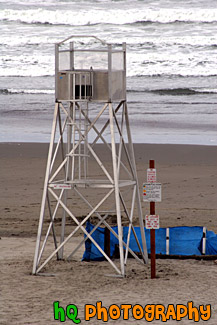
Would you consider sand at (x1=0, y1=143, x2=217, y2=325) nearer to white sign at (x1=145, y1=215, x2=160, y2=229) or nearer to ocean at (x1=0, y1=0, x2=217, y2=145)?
white sign at (x1=145, y1=215, x2=160, y2=229)

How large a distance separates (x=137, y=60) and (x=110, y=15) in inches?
430

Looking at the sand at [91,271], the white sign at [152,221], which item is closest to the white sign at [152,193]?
the white sign at [152,221]

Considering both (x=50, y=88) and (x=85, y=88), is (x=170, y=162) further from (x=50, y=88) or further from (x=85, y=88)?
(x=50, y=88)

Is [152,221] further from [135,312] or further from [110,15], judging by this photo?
[110,15]

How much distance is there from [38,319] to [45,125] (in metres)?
22.3

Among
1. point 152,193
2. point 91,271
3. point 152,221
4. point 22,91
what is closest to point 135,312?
point 152,221

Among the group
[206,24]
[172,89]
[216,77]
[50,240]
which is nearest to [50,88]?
[172,89]

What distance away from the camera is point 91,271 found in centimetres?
1109

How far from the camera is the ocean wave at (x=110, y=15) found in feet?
197

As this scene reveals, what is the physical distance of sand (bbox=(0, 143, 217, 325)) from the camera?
9.28 metres

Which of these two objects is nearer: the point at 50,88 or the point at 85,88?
the point at 85,88

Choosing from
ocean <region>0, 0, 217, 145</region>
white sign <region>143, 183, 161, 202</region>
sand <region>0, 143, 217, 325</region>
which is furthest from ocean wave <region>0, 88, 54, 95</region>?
→ white sign <region>143, 183, 161, 202</region>

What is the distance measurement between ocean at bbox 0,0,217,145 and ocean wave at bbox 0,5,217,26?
9 cm

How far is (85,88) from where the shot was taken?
1072 centimetres
